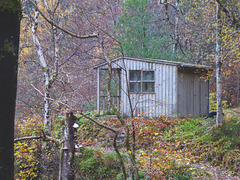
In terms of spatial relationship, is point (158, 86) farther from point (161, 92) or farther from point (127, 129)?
point (127, 129)

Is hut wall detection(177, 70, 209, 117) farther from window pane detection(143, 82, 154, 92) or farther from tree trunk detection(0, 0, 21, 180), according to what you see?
tree trunk detection(0, 0, 21, 180)

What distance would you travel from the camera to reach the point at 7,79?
1.71m

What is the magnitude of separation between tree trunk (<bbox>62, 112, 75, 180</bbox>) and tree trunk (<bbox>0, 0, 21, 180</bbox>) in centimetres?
197

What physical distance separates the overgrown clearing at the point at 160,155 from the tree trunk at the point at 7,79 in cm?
466

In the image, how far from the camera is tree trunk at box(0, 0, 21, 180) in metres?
1.69

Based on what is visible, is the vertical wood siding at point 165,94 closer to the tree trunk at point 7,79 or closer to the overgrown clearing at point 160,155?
the overgrown clearing at point 160,155

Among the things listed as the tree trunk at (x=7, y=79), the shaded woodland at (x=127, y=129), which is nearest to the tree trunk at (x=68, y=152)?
the shaded woodland at (x=127, y=129)

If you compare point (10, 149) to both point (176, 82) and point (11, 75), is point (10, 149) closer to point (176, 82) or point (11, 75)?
point (11, 75)

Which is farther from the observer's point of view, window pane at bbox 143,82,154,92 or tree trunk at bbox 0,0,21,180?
window pane at bbox 143,82,154,92

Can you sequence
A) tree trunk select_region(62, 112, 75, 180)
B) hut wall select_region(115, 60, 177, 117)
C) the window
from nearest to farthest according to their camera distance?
tree trunk select_region(62, 112, 75, 180) → hut wall select_region(115, 60, 177, 117) → the window

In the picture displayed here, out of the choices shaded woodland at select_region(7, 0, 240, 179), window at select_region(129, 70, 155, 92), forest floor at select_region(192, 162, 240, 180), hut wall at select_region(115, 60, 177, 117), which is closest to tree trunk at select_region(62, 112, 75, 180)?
shaded woodland at select_region(7, 0, 240, 179)

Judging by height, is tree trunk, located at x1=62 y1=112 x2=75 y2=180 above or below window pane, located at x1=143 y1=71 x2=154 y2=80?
below

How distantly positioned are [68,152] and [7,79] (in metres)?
2.26

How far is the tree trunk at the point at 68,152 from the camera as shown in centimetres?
366
